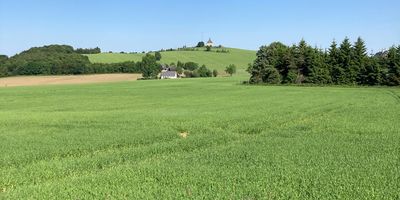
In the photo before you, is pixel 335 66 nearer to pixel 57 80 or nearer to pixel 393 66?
pixel 393 66

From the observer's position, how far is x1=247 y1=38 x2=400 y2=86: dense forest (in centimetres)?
8731

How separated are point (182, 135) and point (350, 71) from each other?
74.6 metres

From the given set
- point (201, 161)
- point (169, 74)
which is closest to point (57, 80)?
point (169, 74)

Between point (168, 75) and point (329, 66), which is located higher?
point (329, 66)

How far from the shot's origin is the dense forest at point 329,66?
87.3 metres

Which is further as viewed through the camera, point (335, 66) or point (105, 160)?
point (335, 66)

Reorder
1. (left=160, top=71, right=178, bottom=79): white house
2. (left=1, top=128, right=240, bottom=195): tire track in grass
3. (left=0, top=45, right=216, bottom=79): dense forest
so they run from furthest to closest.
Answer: (left=160, top=71, right=178, bottom=79): white house
(left=0, top=45, right=216, bottom=79): dense forest
(left=1, top=128, right=240, bottom=195): tire track in grass

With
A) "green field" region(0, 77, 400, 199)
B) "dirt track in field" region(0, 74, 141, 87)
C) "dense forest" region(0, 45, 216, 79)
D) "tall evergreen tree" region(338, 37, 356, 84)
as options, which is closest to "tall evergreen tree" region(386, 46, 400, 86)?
"tall evergreen tree" region(338, 37, 356, 84)

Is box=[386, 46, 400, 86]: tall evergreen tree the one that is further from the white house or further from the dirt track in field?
the white house

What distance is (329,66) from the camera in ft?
312

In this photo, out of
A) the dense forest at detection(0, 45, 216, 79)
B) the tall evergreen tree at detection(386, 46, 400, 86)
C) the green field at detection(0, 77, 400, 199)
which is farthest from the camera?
the dense forest at detection(0, 45, 216, 79)

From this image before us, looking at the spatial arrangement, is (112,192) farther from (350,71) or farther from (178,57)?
(178,57)

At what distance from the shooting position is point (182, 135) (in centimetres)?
2400

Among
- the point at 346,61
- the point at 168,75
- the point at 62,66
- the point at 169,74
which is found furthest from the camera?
the point at 169,74
